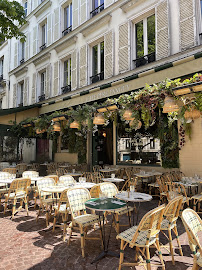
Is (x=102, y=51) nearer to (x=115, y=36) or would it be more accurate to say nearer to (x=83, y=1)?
(x=115, y=36)

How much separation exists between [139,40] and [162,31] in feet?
3.89

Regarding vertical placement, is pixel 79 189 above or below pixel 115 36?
below

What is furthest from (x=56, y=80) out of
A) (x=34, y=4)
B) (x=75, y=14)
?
(x=34, y=4)

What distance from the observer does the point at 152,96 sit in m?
5.13

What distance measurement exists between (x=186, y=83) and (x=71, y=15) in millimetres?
8951

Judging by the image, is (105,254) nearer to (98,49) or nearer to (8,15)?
(8,15)

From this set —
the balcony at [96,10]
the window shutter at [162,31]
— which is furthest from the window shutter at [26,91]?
the window shutter at [162,31]

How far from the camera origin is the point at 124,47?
821 cm

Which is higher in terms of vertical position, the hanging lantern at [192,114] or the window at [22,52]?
the window at [22,52]

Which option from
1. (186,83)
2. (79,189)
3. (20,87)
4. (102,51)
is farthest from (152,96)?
(20,87)

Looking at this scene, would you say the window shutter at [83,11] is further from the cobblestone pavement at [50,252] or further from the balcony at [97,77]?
the cobblestone pavement at [50,252]

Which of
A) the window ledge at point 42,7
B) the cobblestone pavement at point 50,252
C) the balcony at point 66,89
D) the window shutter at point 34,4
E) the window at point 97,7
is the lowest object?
the cobblestone pavement at point 50,252

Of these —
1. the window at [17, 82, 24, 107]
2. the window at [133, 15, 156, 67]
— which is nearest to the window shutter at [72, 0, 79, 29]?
the window at [133, 15, 156, 67]

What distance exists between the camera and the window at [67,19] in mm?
11062
